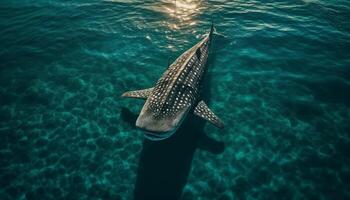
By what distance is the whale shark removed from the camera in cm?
1347

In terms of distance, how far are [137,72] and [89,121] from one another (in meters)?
6.67

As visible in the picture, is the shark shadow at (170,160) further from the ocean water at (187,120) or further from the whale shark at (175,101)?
the whale shark at (175,101)

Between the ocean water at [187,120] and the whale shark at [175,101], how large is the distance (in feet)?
6.27

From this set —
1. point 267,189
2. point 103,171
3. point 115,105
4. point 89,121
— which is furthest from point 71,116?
point 267,189

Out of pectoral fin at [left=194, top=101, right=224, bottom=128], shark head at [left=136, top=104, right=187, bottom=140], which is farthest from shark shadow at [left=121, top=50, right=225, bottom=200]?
shark head at [left=136, top=104, right=187, bottom=140]

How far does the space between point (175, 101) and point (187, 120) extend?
372 centimetres

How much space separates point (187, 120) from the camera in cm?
1841

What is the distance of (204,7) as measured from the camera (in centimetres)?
3234

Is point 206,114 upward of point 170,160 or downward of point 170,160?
upward

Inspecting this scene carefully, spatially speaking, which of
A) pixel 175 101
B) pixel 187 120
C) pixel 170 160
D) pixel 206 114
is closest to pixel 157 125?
pixel 175 101

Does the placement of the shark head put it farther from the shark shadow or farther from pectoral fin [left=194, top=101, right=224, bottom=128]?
the shark shadow

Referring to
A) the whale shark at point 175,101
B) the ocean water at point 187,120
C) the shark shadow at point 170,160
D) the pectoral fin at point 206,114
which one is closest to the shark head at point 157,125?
the whale shark at point 175,101

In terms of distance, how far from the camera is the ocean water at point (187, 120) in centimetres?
1499

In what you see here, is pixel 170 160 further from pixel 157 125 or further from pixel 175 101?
pixel 175 101
